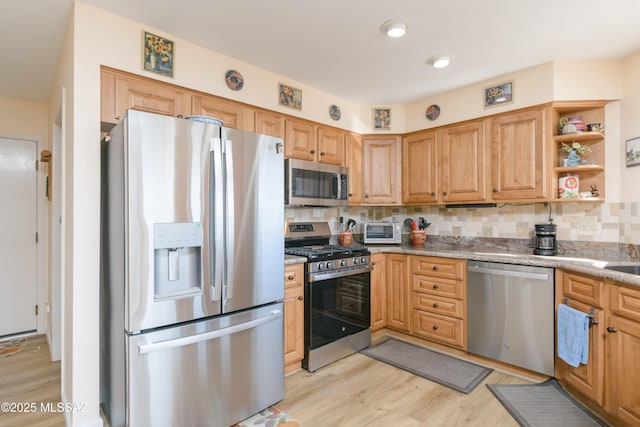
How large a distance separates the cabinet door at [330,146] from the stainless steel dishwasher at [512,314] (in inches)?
64.2

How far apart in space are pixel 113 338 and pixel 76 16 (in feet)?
6.09

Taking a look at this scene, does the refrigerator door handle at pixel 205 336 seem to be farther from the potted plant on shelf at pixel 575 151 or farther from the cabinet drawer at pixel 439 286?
the potted plant on shelf at pixel 575 151

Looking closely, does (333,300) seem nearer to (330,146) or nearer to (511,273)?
(511,273)

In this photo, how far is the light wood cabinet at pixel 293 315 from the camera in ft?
8.32

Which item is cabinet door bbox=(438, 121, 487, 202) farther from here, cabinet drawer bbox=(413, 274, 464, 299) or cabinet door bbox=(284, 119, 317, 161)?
cabinet door bbox=(284, 119, 317, 161)

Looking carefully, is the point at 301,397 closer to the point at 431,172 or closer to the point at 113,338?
the point at 113,338

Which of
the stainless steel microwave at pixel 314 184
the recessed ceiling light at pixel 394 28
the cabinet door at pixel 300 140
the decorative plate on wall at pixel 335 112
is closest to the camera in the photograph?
the recessed ceiling light at pixel 394 28

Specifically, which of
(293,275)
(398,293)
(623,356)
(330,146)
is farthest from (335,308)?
(623,356)

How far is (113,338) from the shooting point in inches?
71.9

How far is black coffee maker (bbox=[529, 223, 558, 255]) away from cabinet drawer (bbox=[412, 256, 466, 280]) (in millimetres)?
651

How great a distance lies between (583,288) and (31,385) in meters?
4.08

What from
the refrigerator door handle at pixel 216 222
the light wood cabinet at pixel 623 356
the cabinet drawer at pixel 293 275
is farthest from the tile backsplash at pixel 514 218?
the refrigerator door handle at pixel 216 222

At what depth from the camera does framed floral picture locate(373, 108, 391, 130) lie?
379 centimetres

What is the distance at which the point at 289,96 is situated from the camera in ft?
9.97
